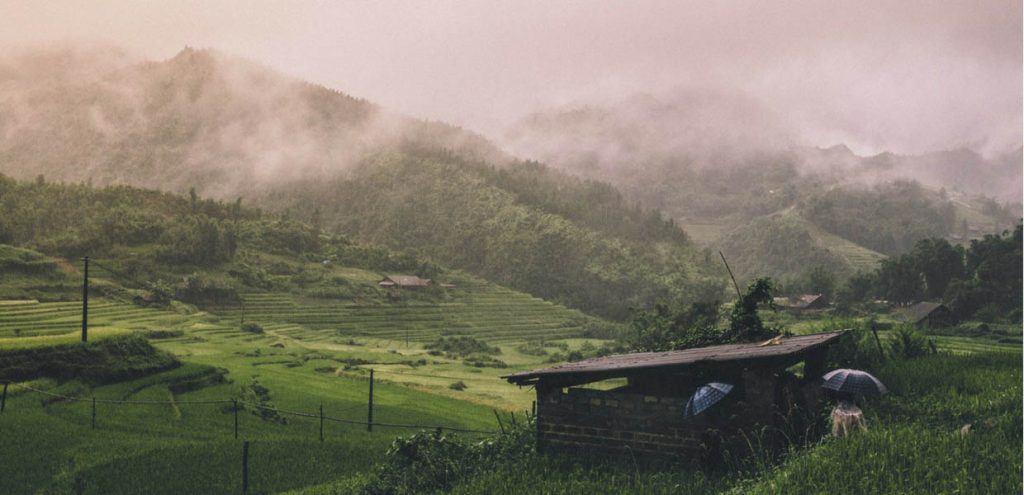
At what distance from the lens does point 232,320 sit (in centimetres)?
6419

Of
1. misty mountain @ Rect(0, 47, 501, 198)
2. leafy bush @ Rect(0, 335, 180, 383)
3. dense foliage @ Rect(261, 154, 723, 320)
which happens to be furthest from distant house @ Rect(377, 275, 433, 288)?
misty mountain @ Rect(0, 47, 501, 198)

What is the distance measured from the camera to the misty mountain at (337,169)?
115 meters

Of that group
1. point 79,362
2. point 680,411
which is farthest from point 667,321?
point 680,411

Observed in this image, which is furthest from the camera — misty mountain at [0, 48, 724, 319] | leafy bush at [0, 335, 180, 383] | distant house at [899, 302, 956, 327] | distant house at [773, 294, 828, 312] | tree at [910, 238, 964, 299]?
misty mountain at [0, 48, 724, 319]

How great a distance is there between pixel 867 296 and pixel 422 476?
63.0 metres

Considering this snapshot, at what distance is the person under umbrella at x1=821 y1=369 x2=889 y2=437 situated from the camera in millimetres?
7242

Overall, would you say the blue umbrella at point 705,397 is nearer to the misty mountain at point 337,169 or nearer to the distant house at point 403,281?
the distant house at point 403,281

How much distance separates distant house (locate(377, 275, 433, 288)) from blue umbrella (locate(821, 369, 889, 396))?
263ft

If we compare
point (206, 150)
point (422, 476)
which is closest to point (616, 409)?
point (422, 476)

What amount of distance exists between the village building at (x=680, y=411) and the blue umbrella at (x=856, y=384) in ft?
1.56

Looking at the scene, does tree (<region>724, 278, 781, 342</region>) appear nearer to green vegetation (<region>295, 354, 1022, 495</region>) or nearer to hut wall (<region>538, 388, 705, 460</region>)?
green vegetation (<region>295, 354, 1022, 495</region>)

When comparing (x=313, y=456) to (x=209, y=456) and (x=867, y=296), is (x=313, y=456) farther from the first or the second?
(x=867, y=296)

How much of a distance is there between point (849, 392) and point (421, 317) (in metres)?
74.5

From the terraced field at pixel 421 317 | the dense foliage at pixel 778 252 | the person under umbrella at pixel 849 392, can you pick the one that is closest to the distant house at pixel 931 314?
the terraced field at pixel 421 317
